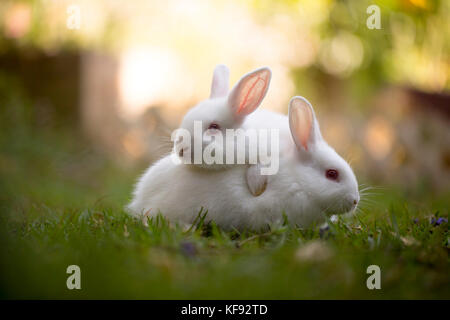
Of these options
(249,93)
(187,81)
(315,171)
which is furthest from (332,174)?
(187,81)

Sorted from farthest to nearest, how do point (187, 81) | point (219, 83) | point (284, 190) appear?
point (187, 81) → point (219, 83) → point (284, 190)

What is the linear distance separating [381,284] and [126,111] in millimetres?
6414

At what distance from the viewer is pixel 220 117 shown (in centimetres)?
256

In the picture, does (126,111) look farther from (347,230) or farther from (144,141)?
(347,230)

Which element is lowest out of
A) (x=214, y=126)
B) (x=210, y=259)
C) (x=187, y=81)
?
(x=210, y=259)

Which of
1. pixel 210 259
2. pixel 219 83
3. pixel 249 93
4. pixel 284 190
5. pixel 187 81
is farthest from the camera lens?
pixel 187 81

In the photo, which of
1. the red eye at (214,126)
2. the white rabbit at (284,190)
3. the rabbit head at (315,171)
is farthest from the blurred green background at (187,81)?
the rabbit head at (315,171)

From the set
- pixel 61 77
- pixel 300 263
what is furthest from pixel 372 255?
pixel 61 77

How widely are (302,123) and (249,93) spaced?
0.33 meters

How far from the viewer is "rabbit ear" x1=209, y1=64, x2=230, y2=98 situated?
2.90 metres

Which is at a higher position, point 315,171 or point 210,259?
point 315,171

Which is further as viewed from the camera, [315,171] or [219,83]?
[219,83]

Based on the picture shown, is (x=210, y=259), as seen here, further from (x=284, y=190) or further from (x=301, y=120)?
(x=301, y=120)

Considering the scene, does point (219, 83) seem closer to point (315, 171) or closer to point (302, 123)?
point (302, 123)
